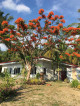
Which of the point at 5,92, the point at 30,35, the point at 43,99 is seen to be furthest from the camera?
the point at 30,35

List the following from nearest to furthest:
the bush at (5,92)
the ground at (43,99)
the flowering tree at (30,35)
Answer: the ground at (43,99), the bush at (5,92), the flowering tree at (30,35)

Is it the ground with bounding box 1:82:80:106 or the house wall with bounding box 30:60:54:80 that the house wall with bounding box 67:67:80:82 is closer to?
the house wall with bounding box 30:60:54:80

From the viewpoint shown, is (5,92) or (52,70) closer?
(5,92)

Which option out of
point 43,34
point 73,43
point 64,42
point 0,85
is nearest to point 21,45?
point 43,34

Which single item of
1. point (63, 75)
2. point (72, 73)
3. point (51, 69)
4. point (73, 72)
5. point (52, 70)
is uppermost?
point (51, 69)

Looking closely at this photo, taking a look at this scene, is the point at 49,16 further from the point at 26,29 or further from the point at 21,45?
the point at 21,45

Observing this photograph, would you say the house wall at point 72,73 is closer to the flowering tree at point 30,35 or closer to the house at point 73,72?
the house at point 73,72

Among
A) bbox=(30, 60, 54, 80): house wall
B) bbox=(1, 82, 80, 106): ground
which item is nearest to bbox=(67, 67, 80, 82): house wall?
bbox=(30, 60, 54, 80): house wall

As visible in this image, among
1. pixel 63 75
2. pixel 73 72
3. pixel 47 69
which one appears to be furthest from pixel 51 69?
pixel 73 72

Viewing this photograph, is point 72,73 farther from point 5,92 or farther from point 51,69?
point 5,92

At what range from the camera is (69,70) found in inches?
750

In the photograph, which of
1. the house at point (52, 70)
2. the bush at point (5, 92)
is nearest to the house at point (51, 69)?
the house at point (52, 70)

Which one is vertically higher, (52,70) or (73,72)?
(52,70)

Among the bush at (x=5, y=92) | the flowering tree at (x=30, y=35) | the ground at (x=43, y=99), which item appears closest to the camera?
the ground at (x=43, y=99)
